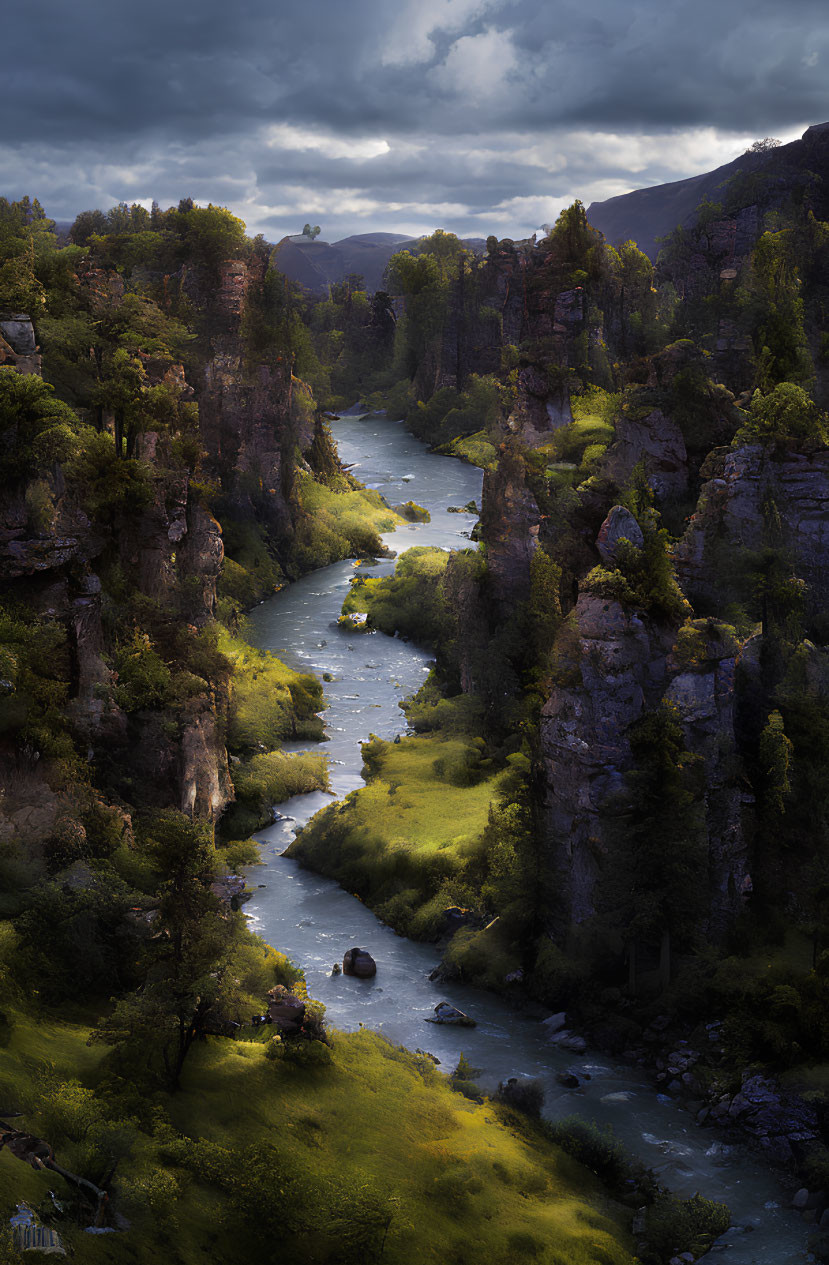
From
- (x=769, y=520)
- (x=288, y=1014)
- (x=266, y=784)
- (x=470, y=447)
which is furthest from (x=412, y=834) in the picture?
(x=470, y=447)

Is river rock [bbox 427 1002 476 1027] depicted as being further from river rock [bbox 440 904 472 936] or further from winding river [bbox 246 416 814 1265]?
river rock [bbox 440 904 472 936]

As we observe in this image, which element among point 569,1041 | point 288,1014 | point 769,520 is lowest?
point 569,1041

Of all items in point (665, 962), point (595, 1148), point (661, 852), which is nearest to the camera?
point (595, 1148)

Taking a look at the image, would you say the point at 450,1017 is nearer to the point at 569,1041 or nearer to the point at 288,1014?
the point at 569,1041

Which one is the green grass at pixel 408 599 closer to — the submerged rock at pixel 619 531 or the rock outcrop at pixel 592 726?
the submerged rock at pixel 619 531

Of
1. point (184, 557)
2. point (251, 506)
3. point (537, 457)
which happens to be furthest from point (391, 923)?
point (251, 506)

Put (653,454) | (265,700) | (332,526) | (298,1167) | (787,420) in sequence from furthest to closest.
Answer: (332,526)
(265,700)
(653,454)
(787,420)
(298,1167)
